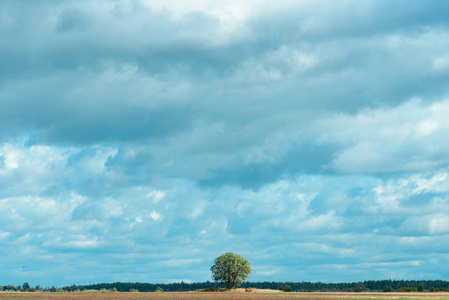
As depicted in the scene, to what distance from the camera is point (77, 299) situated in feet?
363

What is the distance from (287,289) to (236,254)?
2549cm

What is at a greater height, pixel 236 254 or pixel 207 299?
pixel 236 254

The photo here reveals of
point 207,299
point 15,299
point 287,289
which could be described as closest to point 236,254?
point 287,289

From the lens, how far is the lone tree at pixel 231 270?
595 ft

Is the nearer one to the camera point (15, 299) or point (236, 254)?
point (15, 299)

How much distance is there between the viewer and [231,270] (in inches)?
7141

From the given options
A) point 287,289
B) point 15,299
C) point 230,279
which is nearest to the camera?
point 15,299

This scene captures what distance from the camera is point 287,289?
641 feet

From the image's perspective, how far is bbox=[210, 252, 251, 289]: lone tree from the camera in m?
181

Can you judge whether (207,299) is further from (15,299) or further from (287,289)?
(287,289)

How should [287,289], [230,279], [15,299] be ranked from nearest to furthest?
[15,299]
[230,279]
[287,289]

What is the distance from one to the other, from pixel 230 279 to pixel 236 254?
8672mm

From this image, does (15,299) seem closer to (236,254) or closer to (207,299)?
(207,299)

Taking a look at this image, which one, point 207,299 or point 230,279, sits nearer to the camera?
point 207,299
